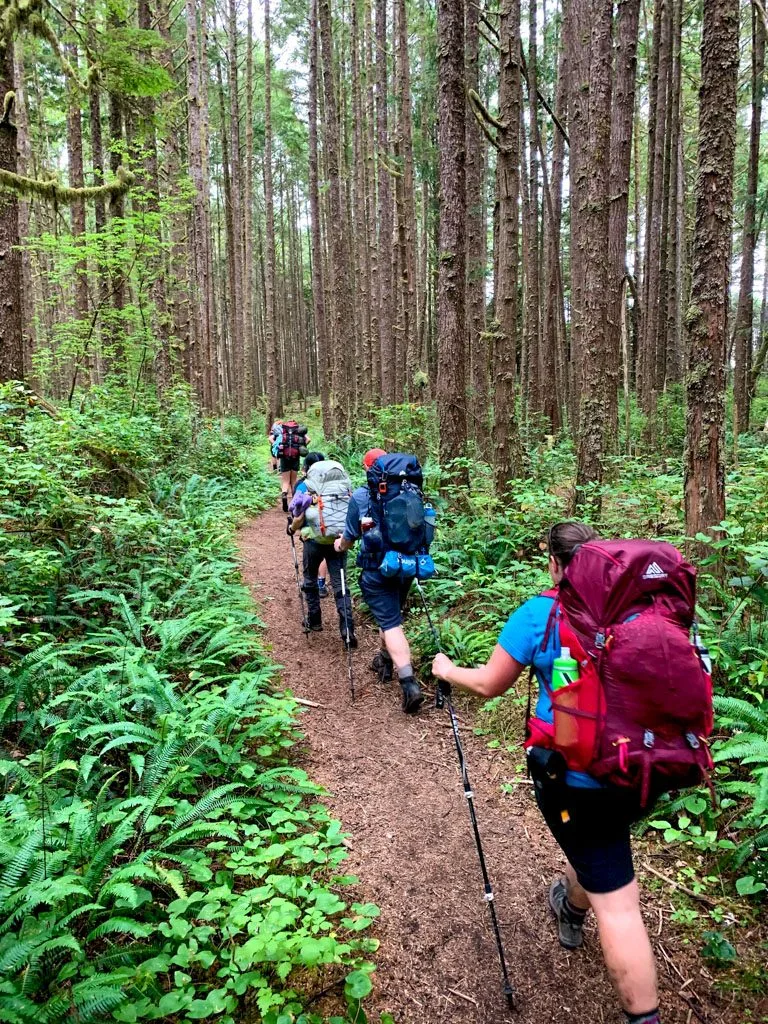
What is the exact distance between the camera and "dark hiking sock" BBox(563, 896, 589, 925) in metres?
2.69

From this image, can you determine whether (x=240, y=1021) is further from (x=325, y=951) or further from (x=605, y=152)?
(x=605, y=152)

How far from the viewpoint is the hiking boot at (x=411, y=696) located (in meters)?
4.98

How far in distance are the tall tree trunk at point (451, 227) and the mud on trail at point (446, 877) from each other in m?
4.18

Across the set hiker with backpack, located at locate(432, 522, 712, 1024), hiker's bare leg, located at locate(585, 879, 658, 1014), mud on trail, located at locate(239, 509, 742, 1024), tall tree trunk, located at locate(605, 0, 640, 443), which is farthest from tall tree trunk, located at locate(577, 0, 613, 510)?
hiker's bare leg, located at locate(585, 879, 658, 1014)

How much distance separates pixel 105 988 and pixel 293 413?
3569cm

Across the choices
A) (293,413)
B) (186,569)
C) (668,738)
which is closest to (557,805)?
(668,738)

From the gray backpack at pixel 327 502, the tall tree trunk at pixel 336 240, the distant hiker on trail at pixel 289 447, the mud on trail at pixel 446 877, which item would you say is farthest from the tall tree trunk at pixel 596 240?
the tall tree trunk at pixel 336 240

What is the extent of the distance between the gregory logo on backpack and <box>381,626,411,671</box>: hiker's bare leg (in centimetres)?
330

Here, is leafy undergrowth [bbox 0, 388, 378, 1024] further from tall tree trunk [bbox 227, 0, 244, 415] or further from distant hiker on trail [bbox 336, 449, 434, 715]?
tall tree trunk [bbox 227, 0, 244, 415]

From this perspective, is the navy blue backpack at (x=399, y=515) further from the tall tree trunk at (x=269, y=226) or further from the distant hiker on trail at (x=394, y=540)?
the tall tree trunk at (x=269, y=226)

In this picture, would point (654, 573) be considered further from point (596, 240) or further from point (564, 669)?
point (596, 240)

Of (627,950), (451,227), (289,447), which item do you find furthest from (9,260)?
(627,950)

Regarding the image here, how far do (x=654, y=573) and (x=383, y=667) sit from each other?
4.02m

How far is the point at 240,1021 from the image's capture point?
2346 mm
